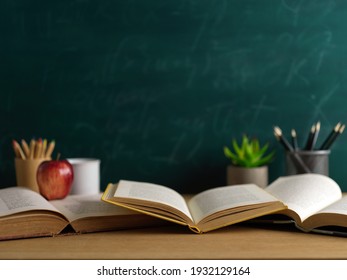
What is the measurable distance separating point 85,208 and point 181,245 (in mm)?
278

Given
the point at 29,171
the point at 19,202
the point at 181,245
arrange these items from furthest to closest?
the point at 29,171
the point at 19,202
the point at 181,245

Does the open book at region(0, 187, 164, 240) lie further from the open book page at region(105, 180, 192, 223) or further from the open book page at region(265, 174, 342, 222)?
the open book page at region(265, 174, 342, 222)

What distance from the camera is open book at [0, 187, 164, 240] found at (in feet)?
3.34

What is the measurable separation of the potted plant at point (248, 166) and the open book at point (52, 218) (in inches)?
17.2

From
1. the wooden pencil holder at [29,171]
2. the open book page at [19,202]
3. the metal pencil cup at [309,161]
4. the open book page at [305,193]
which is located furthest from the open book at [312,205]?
the wooden pencil holder at [29,171]

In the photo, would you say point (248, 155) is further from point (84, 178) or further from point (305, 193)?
point (84, 178)

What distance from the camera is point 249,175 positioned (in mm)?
1470

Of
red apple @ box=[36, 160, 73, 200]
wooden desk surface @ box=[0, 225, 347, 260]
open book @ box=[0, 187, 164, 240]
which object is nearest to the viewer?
wooden desk surface @ box=[0, 225, 347, 260]

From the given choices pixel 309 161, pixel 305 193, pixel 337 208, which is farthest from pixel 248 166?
pixel 337 208

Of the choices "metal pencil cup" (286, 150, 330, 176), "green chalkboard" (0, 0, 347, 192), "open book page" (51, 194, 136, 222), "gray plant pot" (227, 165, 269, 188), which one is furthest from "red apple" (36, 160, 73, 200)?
"metal pencil cup" (286, 150, 330, 176)

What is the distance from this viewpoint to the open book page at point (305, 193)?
3.58ft

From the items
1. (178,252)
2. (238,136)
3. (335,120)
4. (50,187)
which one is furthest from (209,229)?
(335,120)
